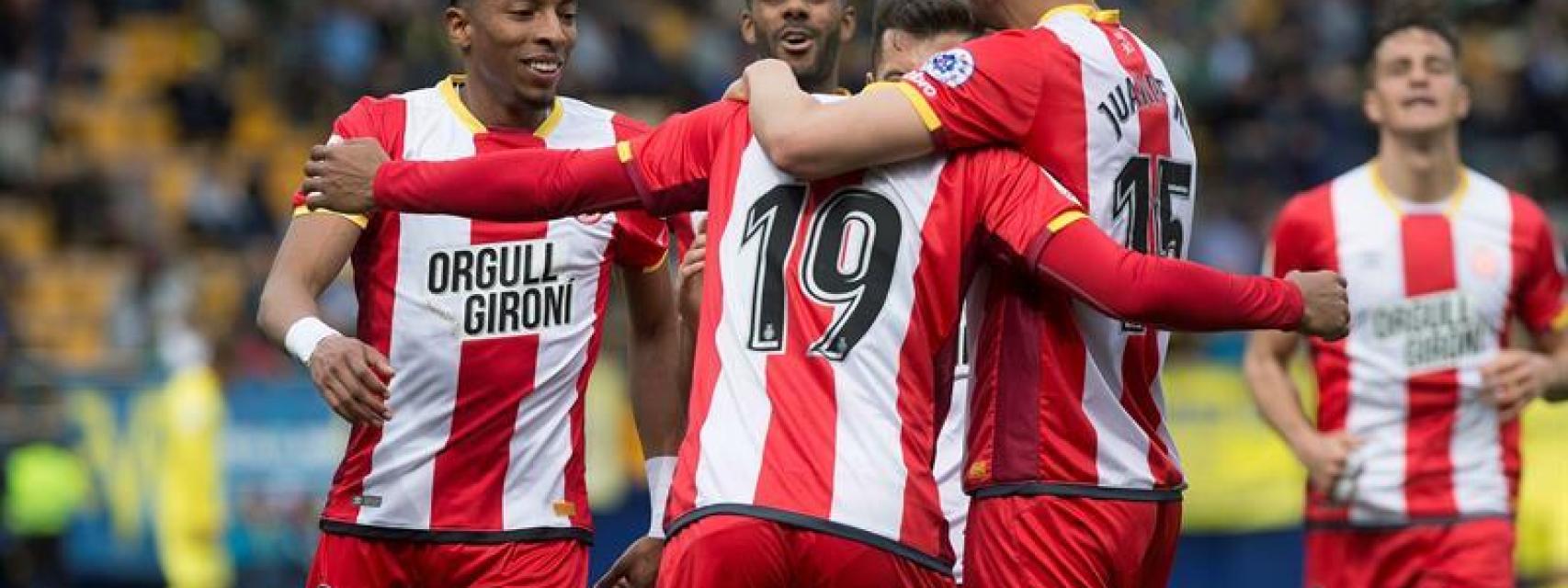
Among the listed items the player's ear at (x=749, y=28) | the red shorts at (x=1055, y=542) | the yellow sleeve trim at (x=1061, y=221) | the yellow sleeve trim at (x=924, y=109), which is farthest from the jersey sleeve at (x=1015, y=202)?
→ the player's ear at (x=749, y=28)

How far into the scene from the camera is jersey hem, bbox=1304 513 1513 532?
9.20m

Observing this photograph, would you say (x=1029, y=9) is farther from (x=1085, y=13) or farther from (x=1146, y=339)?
(x=1146, y=339)

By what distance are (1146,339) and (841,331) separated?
3.26 feet

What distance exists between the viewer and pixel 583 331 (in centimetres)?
718

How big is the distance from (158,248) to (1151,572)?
14433 millimetres

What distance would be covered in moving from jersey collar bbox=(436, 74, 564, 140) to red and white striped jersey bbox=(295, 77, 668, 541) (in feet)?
0.20

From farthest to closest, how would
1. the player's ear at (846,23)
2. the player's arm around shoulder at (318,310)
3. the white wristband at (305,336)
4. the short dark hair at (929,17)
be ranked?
the player's ear at (846,23) → the short dark hair at (929,17) → the white wristband at (305,336) → the player's arm around shoulder at (318,310)

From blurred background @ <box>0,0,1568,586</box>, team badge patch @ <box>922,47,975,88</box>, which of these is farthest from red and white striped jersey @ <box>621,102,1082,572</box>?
blurred background @ <box>0,0,1568,586</box>

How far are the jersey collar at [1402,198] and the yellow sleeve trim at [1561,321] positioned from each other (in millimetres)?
543

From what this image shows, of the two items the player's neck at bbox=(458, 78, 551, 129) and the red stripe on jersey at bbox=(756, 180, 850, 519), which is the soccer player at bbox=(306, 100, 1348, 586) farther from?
the player's neck at bbox=(458, 78, 551, 129)

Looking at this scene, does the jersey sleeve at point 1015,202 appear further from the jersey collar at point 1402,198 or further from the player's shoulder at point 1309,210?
the jersey collar at point 1402,198

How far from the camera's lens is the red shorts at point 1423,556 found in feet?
29.9

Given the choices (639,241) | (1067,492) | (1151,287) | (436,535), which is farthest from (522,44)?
(1151,287)

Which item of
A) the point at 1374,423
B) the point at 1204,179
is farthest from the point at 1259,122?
the point at 1374,423
